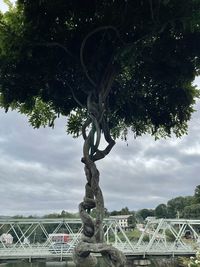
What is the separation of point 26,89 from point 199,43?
8.30 metres

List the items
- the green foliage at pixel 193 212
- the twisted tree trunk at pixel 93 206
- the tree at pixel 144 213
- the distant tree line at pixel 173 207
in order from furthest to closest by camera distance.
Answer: the tree at pixel 144 213 < the distant tree line at pixel 173 207 < the green foliage at pixel 193 212 < the twisted tree trunk at pixel 93 206

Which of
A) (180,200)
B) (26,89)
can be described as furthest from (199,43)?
(180,200)

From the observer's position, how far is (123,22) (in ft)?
63.2

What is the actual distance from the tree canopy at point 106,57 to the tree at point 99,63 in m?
0.04

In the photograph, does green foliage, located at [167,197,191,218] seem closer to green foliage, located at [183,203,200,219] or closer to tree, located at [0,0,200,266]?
green foliage, located at [183,203,200,219]

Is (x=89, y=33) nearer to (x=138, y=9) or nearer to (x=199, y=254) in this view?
(x=138, y=9)

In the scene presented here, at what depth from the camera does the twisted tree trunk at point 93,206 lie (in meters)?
18.3

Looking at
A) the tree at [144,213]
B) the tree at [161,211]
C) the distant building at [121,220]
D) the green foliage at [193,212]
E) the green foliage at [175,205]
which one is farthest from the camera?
the tree at [144,213]

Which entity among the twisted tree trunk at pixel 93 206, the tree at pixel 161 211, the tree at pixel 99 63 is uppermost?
the tree at pixel 161 211

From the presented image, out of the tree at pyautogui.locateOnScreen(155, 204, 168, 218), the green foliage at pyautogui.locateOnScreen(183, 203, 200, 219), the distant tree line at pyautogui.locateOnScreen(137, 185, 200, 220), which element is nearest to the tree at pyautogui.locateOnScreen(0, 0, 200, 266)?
the green foliage at pyautogui.locateOnScreen(183, 203, 200, 219)

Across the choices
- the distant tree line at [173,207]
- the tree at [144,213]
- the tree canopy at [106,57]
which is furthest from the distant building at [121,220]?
the tree at [144,213]

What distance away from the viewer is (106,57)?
2056 centimetres

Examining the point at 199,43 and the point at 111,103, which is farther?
the point at 111,103

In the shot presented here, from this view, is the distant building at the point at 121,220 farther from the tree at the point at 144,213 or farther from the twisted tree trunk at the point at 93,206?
the tree at the point at 144,213
